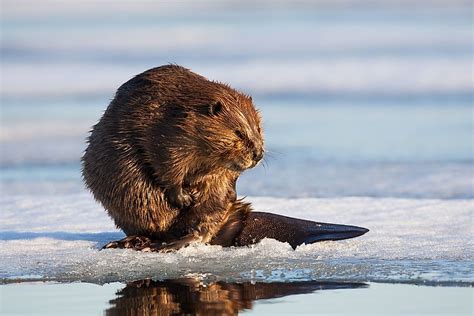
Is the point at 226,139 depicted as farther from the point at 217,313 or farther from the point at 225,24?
the point at 225,24

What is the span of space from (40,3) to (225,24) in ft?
25.0

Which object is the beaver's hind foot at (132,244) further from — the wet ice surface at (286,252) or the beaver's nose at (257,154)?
the beaver's nose at (257,154)

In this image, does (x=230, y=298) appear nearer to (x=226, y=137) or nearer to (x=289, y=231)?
(x=226, y=137)

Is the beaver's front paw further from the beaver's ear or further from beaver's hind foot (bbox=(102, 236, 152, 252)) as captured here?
the beaver's ear

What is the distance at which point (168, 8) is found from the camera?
26.6 meters

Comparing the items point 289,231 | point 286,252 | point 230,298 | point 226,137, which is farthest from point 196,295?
point 289,231

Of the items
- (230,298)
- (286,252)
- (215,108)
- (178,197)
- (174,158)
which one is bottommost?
(230,298)

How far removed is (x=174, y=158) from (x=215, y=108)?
11.0 inches

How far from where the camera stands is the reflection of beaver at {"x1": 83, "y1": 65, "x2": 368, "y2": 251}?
504cm

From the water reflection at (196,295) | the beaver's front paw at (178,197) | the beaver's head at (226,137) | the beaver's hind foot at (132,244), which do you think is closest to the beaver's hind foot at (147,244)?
the beaver's hind foot at (132,244)

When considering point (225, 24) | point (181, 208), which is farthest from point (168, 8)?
point (181, 208)

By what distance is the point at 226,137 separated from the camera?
16.5 ft

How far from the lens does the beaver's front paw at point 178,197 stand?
5.20 metres

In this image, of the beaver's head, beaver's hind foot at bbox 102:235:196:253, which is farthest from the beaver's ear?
beaver's hind foot at bbox 102:235:196:253
